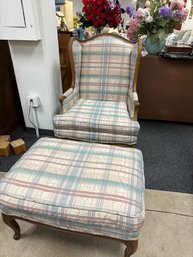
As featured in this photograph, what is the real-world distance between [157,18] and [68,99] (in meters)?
1.15

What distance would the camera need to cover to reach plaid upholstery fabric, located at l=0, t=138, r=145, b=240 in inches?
32.6

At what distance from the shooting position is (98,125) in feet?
4.92

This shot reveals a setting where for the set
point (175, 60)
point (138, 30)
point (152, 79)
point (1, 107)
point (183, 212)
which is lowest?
point (183, 212)

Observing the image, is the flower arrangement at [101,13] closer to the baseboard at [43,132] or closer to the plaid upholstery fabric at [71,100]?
the plaid upholstery fabric at [71,100]

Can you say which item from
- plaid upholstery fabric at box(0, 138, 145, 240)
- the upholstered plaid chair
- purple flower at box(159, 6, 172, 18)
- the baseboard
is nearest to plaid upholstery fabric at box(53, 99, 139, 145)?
the upholstered plaid chair

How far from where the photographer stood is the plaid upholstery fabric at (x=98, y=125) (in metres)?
1.48

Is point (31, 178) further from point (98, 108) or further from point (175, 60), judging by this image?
point (175, 60)

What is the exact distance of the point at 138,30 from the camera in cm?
193

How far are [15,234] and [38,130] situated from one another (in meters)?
1.17

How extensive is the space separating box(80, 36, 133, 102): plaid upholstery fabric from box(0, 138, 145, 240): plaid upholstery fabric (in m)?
0.89

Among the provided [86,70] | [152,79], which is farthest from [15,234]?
[152,79]

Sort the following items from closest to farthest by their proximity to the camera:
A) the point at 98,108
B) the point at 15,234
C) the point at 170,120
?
the point at 15,234, the point at 98,108, the point at 170,120

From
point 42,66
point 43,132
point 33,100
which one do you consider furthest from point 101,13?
point 43,132

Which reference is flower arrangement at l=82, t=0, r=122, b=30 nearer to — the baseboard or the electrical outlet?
the electrical outlet
